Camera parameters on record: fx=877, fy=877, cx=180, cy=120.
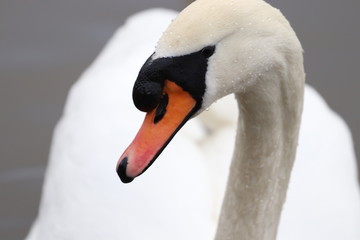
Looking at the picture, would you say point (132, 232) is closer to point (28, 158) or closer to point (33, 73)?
point (28, 158)

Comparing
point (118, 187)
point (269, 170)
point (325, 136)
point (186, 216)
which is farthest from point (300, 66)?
point (325, 136)

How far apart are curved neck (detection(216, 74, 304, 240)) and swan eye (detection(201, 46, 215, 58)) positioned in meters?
0.22

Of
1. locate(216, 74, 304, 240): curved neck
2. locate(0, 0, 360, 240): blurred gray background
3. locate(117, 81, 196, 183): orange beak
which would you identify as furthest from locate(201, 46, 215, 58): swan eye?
locate(0, 0, 360, 240): blurred gray background

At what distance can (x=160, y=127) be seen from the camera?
2127 mm

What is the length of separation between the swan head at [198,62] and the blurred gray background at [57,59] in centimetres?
275

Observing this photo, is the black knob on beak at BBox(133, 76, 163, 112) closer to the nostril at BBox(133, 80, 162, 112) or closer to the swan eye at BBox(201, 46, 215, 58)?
the nostril at BBox(133, 80, 162, 112)

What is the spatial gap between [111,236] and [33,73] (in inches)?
87.3

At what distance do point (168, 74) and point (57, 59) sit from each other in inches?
136

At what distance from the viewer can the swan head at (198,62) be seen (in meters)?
2.04

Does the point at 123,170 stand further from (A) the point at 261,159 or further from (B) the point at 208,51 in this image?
(A) the point at 261,159

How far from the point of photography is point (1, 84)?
527 centimetres

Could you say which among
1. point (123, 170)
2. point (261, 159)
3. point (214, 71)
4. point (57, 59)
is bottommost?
point (261, 159)

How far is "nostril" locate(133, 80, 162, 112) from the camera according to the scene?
207cm

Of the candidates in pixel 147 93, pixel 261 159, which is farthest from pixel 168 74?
pixel 261 159
